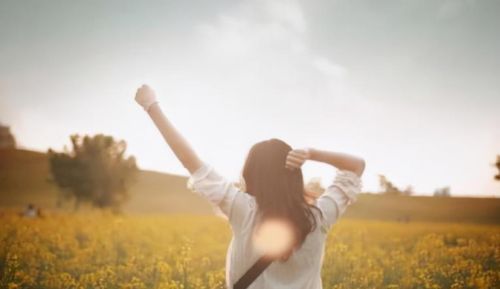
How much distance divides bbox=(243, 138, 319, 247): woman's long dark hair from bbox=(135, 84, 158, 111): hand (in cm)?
59

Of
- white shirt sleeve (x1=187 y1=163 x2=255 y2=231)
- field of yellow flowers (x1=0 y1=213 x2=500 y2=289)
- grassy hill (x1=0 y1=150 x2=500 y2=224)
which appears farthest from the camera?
grassy hill (x1=0 y1=150 x2=500 y2=224)

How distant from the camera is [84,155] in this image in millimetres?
47062

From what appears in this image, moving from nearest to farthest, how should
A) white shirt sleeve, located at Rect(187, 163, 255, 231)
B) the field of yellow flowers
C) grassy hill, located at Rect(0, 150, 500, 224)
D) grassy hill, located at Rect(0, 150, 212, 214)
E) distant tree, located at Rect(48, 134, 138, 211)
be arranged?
white shirt sleeve, located at Rect(187, 163, 255, 231)
the field of yellow flowers
distant tree, located at Rect(48, 134, 138, 211)
grassy hill, located at Rect(0, 150, 500, 224)
grassy hill, located at Rect(0, 150, 212, 214)

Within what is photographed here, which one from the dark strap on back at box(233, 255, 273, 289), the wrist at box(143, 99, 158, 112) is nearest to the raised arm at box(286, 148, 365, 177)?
the dark strap on back at box(233, 255, 273, 289)

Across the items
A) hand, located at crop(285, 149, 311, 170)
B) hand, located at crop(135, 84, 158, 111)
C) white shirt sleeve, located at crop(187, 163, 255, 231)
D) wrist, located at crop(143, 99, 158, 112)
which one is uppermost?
hand, located at crop(135, 84, 158, 111)

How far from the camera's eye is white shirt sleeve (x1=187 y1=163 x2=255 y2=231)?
2141 millimetres

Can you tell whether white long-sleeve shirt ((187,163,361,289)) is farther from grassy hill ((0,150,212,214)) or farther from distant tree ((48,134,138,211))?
grassy hill ((0,150,212,214))

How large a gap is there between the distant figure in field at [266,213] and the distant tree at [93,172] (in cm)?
4544

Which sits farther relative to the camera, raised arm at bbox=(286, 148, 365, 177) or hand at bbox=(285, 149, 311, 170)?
raised arm at bbox=(286, 148, 365, 177)

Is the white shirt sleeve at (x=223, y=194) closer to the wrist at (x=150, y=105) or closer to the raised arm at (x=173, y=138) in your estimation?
the raised arm at (x=173, y=138)

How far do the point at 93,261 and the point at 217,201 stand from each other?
6.88m

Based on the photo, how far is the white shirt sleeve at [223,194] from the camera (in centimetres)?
214

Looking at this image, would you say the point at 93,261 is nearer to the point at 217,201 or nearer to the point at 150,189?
the point at 217,201

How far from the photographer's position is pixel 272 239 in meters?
2.18
